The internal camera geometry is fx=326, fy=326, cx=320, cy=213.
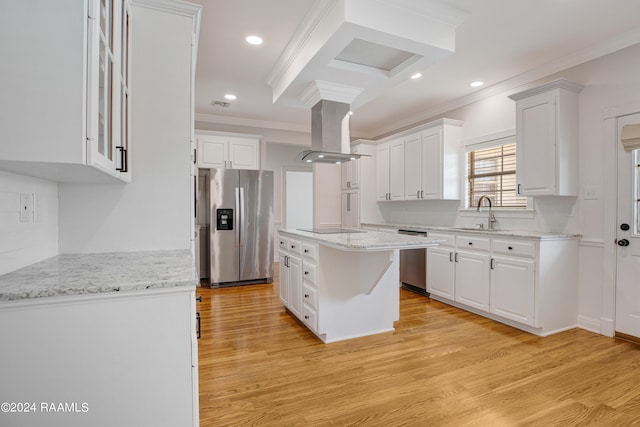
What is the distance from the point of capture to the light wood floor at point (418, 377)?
5.85ft

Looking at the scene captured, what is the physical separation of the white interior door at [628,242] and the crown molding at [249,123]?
440cm

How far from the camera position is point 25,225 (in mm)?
1474

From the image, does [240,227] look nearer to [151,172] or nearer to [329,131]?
[329,131]

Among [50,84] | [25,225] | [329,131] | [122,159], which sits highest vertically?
[329,131]

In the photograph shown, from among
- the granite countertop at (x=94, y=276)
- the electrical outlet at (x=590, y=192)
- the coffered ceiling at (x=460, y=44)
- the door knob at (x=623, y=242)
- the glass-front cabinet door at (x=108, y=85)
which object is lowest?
the door knob at (x=623, y=242)

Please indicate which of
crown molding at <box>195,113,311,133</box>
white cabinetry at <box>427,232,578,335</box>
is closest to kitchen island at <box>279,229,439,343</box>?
white cabinetry at <box>427,232,578,335</box>

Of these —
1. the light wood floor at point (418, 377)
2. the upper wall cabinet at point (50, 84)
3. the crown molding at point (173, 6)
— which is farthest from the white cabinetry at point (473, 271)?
the upper wall cabinet at point (50, 84)

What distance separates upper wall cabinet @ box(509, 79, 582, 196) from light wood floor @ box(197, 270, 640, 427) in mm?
1403

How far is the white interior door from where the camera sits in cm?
278

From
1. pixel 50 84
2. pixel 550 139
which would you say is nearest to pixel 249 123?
pixel 550 139

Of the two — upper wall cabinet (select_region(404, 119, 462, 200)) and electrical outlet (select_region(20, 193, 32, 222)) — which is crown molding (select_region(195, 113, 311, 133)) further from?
electrical outlet (select_region(20, 193, 32, 222))

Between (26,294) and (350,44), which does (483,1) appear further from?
(26,294)

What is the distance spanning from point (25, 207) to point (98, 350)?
0.87m

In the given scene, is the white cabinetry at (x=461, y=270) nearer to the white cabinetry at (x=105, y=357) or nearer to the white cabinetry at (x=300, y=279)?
the white cabinetry at (x=300, y=279)
